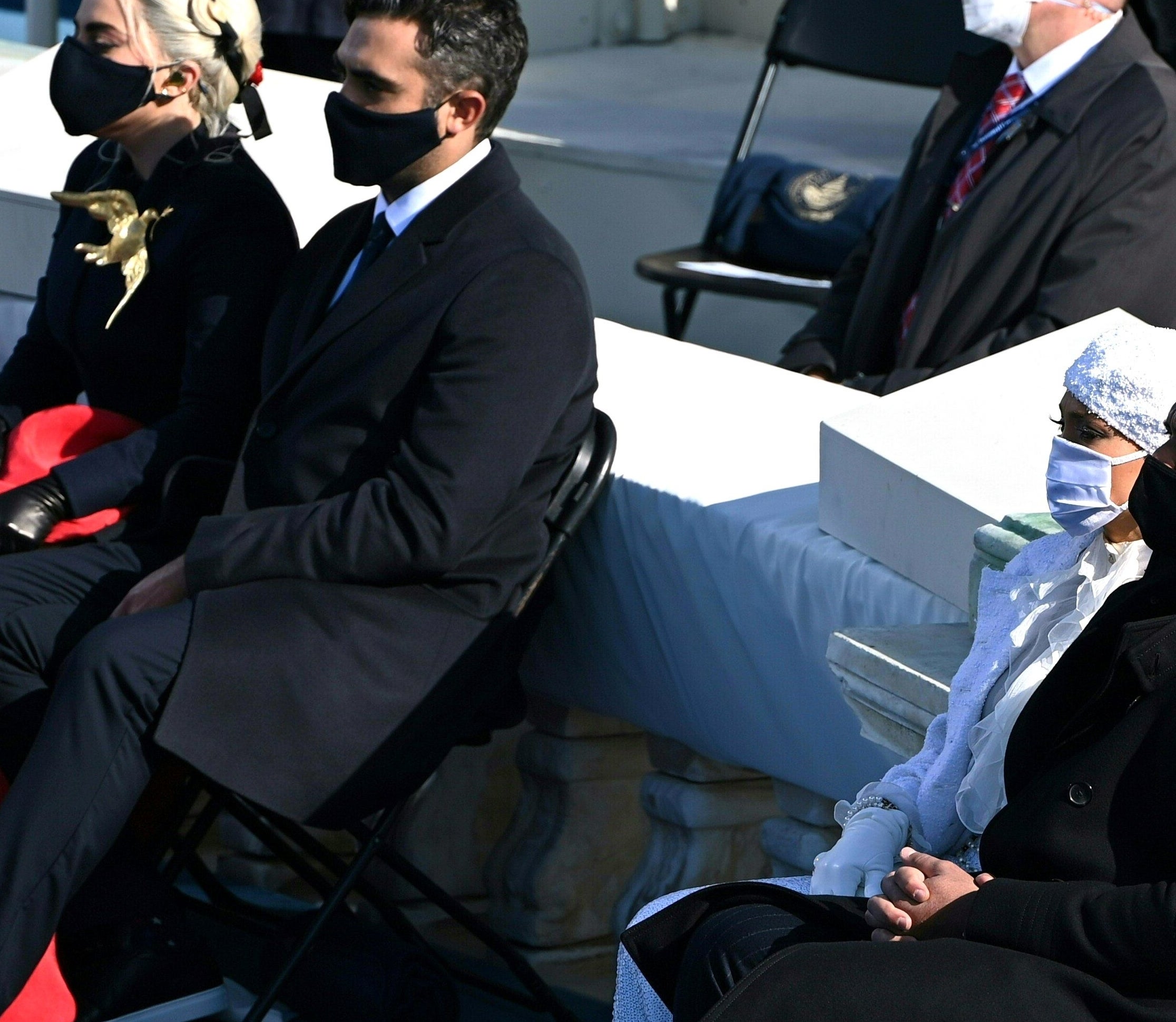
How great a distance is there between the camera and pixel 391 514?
283 centimetres

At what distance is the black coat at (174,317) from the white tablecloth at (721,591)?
64 centimetres

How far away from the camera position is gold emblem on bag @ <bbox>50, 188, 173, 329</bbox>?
3.52 metres

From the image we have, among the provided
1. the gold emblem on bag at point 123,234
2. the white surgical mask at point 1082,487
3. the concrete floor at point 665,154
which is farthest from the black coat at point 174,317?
the concrete floor at point 665,154

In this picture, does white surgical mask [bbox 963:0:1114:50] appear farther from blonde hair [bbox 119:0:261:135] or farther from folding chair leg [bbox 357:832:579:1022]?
folding chair leg [bbox 357:832:579:1022]

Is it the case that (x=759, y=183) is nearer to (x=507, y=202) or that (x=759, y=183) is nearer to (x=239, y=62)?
(x=239, y=62)

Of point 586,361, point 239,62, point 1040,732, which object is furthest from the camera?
point 239,62

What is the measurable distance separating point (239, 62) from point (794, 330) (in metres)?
3.27

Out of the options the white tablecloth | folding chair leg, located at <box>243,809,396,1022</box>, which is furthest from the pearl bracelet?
folding chair leg, located at <box>243,809,396,1022</box>

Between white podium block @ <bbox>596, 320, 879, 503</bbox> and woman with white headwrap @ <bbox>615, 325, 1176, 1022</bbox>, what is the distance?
546 millimetres

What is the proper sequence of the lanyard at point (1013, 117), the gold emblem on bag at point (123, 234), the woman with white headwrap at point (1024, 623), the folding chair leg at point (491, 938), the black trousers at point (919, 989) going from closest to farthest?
the black trousers at point (919, 989) < the woman with white headwrap at point (1024, 623) < the folding chair leg at point (491, 938) < the gold emblem on bag at point (123, 234) < the lanyard at point (1013, 117)

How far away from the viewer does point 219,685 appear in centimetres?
281

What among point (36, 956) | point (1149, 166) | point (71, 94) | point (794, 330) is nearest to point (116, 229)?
point (71, 94)

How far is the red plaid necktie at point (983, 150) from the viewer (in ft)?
12.7

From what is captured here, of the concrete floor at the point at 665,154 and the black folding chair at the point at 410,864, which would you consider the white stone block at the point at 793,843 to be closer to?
the black folding chair at the point at 410,864
